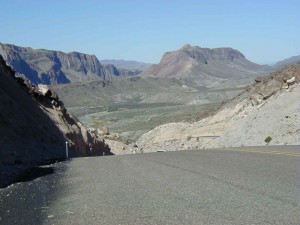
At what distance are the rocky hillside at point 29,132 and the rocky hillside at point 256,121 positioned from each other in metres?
14.0

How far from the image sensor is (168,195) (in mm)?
9500

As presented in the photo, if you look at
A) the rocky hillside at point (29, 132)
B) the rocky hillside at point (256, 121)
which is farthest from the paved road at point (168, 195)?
the rocky hillside at point (256, 121)

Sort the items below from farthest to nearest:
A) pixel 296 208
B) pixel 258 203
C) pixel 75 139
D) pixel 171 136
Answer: pixel 171 136 < pixel 75 139 < pixel 258 203 < pixel 296 208

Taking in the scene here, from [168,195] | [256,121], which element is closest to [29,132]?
[168,195]

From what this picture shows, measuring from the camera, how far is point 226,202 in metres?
8.38

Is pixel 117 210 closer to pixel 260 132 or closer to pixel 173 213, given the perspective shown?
pixel 173 213

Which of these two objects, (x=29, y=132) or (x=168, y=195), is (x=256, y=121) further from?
(x=168, y=195)

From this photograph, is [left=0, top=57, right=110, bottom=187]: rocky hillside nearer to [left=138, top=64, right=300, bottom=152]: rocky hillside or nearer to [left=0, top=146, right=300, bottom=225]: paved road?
[left=0, top=146, right=300, bottom=225]: paved road

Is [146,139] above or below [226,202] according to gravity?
below

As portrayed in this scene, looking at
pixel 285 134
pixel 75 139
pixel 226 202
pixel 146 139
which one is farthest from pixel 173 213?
pixel 146 139

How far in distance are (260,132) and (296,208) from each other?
109 feet

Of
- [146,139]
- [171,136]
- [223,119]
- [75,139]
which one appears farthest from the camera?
[146,139]

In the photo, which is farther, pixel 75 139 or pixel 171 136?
pixel 171 136

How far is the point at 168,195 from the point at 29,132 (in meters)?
18.8
